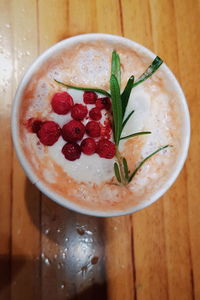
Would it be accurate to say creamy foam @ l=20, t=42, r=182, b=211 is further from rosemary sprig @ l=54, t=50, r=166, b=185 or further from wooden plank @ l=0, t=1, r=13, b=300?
wooden plank @ l=0, t=1, r=13, b=300

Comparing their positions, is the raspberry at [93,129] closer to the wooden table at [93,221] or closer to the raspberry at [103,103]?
the raspberry at [103,103]

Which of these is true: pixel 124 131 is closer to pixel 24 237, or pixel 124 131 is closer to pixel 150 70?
pixel 150 70

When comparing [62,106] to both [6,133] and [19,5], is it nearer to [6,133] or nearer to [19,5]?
[6,133]

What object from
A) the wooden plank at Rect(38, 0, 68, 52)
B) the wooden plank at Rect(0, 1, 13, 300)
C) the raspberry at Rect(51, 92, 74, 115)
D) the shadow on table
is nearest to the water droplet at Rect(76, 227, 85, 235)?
the shadow on table

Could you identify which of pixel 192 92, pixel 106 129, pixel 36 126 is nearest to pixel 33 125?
pixel 36 126

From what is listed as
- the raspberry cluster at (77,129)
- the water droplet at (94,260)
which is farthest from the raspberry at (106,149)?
the water droplet at (94,260)

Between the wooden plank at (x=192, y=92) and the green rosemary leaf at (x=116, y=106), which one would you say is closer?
the green rosemary leaf at (x=116, y=106)
